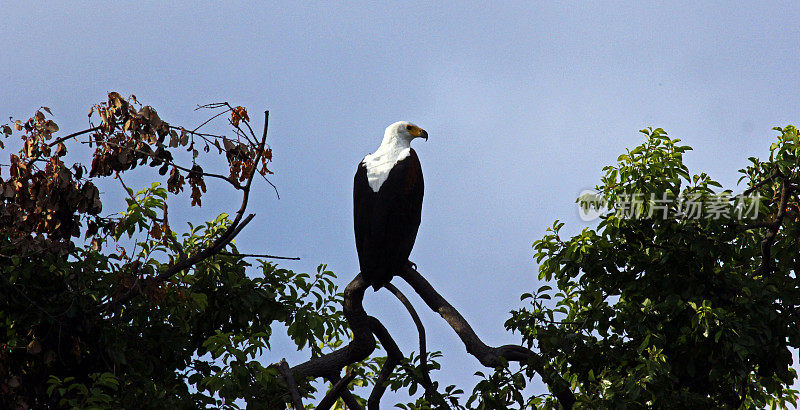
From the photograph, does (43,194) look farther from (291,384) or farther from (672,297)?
(672,297)

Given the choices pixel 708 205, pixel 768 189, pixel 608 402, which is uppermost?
pixel 768 189

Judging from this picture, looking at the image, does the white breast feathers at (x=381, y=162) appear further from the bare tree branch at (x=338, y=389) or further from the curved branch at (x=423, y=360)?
the bare tree branch at (x=338, y=389)

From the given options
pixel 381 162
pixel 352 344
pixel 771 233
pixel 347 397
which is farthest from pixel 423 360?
pixel 771 233

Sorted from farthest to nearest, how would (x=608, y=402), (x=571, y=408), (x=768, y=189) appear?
(x=768, y=189), (x=571, y=408), (x=608, y=402)

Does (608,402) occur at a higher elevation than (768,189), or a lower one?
lower

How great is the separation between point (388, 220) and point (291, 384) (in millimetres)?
1646

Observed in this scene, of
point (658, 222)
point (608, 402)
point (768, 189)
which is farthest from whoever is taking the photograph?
point (768, 189)

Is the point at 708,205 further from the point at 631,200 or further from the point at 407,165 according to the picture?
the point at 407,165

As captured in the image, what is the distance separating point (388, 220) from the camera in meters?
7.60

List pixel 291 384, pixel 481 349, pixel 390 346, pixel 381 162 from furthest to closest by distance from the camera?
pixel 381 162 < pixel 390 346 < pixel 481 349 < pixel 291 384

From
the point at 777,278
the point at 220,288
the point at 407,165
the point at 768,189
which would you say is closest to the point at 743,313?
the point at 777,278

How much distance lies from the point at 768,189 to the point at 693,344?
195cm

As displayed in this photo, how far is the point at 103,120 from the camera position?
7441 millimetres

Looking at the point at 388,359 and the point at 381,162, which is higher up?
the point at 381,162
